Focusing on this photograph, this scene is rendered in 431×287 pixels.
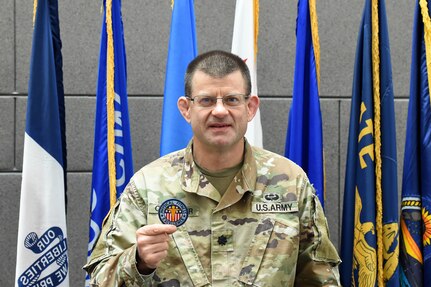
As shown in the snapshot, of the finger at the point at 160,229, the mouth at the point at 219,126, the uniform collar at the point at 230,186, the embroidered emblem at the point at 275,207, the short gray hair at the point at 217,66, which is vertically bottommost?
the finger at the point at 160,229

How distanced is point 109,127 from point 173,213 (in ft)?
4.24

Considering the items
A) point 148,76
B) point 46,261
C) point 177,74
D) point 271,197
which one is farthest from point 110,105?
Answer: point 271,197

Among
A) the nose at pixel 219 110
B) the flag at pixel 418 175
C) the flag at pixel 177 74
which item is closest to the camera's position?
the nose at pixel 219 110

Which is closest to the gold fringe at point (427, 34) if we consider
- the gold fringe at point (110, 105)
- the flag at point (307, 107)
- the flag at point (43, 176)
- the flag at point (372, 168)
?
the flag at point (372, 168)

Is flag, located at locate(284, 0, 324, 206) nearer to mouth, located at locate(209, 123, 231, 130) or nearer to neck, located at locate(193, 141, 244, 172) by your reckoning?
neck, located at locate(193, 141, 244, 172)

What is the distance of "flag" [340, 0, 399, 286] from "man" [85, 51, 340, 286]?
3.57 feet

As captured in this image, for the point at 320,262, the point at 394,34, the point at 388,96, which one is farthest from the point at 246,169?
the point at 394,34

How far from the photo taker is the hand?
2.11 metres

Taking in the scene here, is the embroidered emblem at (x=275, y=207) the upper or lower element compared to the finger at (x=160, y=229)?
upper

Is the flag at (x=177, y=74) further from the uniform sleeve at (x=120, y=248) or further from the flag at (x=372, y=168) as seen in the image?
the uniform sleeve at (x=120, y=248)

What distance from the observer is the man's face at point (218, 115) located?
2.40 metres

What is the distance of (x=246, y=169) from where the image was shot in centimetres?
248

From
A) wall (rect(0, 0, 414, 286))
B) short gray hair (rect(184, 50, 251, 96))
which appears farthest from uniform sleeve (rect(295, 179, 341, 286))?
wall (rect(0, 0, 414, 286))

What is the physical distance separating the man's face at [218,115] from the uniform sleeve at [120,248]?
Result: 319 millimetres
